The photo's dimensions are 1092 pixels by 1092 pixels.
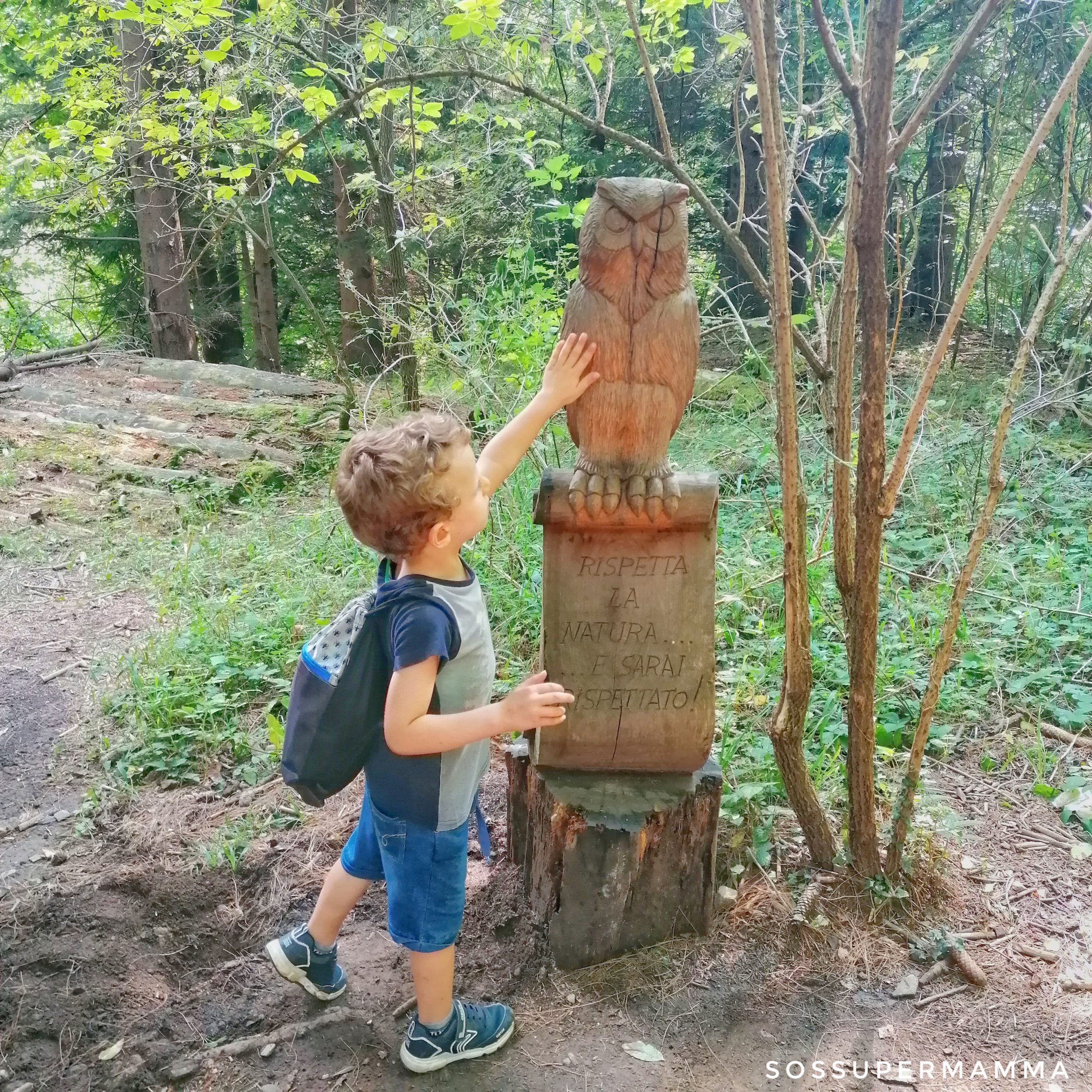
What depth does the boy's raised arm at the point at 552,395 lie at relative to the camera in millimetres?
1971

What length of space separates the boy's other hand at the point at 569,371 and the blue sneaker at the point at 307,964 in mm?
1381

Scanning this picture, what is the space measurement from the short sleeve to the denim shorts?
39 cm

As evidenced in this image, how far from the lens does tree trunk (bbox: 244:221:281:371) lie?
979 cm

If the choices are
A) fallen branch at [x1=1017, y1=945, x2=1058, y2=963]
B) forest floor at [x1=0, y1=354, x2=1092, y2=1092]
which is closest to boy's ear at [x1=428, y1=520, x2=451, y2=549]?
forest floor at [x1=0, y1=354, x2=1092, y2=1092]

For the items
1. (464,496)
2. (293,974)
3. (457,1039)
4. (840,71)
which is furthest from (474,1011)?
(840,71)

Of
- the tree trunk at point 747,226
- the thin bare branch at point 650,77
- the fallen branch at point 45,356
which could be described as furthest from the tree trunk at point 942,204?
the fallen branch at point 45,356

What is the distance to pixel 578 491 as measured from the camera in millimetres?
2023

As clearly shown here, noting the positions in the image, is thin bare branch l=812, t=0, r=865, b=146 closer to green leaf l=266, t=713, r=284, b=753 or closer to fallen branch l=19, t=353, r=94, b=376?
green leaf l=266, t=713, r=284, b=753

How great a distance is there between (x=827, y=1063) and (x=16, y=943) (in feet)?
6.49

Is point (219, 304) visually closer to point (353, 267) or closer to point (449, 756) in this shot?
point (353, 267)

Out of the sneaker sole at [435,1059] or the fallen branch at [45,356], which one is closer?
the sneaker sole at [435,1059]

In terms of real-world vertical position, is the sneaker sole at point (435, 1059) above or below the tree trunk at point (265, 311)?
below

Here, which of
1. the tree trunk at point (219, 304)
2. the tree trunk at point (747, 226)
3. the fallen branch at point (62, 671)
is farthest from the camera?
the tree trunk at point (219, 304)

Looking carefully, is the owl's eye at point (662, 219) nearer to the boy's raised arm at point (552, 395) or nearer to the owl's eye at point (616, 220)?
the owl's eye at point (616, 220)
